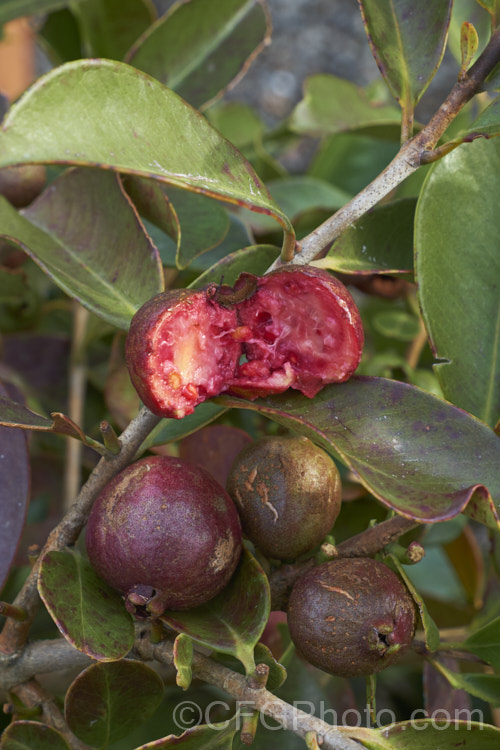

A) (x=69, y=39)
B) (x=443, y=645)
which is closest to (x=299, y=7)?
(x=69, y=39)

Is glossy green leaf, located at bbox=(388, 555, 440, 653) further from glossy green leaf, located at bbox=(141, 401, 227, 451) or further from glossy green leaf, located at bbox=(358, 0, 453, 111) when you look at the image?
glossy green leaf, located at bbox=(358, 0, 453, 111)

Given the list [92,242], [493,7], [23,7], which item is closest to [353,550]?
[92,242]

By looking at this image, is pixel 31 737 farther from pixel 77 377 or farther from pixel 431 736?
pixel 77 377

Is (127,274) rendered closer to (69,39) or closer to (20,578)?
(20,578)

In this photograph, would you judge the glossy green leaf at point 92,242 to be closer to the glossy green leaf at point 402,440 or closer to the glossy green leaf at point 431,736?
the glossy green leaf at point 402,440

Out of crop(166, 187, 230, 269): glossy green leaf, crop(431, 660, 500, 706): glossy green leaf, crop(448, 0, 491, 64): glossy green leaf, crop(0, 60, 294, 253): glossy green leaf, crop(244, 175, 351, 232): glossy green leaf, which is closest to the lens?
crop(0, 60, 294, 253): glossy green leaf

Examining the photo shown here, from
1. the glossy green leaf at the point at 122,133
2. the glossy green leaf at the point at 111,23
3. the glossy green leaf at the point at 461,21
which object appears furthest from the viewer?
the glossy green leaf at the point at 111,23

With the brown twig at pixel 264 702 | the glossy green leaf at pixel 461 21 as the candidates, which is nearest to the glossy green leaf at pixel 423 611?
the brown twig at pixel 264 702

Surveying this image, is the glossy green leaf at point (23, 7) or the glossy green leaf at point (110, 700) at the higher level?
the glossy green leaf at point (23, 7)

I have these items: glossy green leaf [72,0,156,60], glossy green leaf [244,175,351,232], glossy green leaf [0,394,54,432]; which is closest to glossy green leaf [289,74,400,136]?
glossy green leaf [244,175,351,232]
